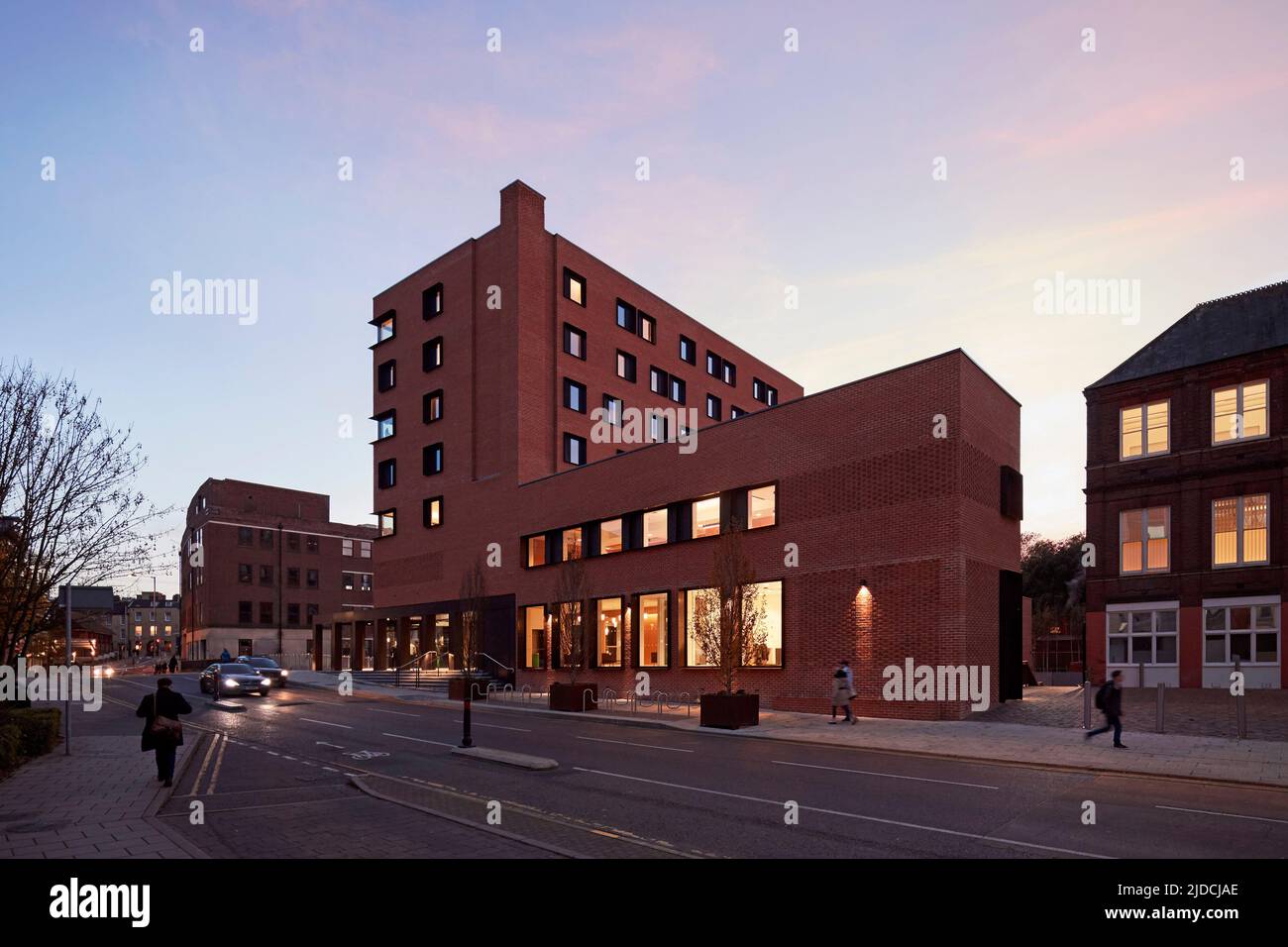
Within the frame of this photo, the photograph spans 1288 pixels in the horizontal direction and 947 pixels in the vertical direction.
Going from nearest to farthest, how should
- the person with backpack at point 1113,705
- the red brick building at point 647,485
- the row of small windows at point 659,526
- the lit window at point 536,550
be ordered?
the person with backpack at point 1113,705 < the red brick building at point 647,485 < the row of small windows at point 659,526 < the lit window at point 536,550

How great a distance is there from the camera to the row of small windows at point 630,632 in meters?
28.0

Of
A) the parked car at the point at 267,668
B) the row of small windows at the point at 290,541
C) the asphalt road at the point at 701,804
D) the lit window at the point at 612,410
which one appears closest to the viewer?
the asphalt road at the point at 701,804

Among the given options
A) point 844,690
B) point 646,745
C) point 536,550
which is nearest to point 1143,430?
point 844,690

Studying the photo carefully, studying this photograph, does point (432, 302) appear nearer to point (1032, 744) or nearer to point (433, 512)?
point (433, 512)

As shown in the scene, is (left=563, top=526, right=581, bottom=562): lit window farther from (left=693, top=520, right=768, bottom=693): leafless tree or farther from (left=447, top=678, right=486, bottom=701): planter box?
(left=693, top=520, right=768, bottom=693): leafless tree

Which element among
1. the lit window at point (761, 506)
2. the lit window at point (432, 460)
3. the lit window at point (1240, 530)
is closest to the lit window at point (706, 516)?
the lit window at point (761, 506)

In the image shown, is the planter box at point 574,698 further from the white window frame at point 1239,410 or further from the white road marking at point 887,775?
the white window frame at point 1239,410

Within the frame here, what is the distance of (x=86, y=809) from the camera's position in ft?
35.7

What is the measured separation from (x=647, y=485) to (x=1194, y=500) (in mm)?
21249

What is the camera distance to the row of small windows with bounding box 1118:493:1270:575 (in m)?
31.0

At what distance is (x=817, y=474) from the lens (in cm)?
2719

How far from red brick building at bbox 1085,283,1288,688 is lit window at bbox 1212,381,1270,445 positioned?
0.04m

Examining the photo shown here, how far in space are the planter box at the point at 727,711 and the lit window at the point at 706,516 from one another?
909cm
